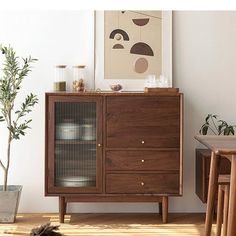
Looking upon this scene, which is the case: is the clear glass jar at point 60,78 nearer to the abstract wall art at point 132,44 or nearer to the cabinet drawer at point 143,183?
the abstract wall art at point 132,44

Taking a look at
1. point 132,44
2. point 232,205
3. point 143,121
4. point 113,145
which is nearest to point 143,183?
point 113,145

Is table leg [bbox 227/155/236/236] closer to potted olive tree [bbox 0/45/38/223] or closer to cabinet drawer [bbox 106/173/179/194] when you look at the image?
cabinet drawer [bbox 106/173/179/194]

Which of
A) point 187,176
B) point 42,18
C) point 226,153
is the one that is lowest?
point 187,176

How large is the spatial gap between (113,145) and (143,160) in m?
0.28

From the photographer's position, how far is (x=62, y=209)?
5.09 metres

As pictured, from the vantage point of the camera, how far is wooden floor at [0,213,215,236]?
479cm

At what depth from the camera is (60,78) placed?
531 cm

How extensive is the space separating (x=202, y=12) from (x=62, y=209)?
213 cm

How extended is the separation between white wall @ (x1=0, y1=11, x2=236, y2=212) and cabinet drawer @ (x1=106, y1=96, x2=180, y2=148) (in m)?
0.47

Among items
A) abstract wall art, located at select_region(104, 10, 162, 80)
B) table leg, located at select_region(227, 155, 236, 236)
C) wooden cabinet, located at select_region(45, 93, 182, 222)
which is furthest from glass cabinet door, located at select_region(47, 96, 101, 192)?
table leg, located at select_region(227, 155, 236, 236)

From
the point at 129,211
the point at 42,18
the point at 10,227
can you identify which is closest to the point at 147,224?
the point at 129,211

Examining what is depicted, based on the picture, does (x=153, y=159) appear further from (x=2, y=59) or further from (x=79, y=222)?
(x=2, y=59)

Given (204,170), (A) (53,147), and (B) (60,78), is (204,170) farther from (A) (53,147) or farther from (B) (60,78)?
(B) (60,78)

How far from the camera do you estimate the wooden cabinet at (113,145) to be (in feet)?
16.4
